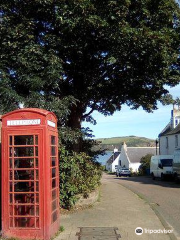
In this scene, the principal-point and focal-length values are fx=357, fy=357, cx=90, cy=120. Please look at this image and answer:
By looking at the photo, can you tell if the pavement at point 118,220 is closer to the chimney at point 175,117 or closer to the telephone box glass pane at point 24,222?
the telephone box glass pane at point 24,222

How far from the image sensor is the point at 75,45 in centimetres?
1184

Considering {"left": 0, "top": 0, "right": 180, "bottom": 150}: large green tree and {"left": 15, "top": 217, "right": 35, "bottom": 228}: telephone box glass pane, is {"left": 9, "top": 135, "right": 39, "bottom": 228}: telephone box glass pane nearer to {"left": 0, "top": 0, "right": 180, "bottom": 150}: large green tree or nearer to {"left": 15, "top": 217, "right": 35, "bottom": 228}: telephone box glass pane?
{"left": 15, "top": 217, "right": 35, "bottom": 228}: telephone box glass pane

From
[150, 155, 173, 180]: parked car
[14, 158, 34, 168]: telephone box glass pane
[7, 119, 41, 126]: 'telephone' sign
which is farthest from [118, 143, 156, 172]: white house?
[7, 119, 41, 126]: 'telephone' sign

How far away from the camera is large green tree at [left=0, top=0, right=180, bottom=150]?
10.7 metres

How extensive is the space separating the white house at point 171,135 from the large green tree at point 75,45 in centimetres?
3151

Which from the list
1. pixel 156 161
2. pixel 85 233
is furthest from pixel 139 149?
pixel 85 233

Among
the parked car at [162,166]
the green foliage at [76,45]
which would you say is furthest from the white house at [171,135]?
the green foliage at [76,45]

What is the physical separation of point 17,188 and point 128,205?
6.55 metres

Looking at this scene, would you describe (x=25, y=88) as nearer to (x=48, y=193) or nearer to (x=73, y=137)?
(x=73, y=137)

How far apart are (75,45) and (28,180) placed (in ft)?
18.5

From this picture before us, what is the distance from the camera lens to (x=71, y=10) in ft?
35.1

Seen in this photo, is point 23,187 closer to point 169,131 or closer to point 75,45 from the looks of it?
point 75,45

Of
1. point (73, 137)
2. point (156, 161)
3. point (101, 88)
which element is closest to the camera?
point (73, 137)

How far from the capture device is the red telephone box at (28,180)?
298 inches
